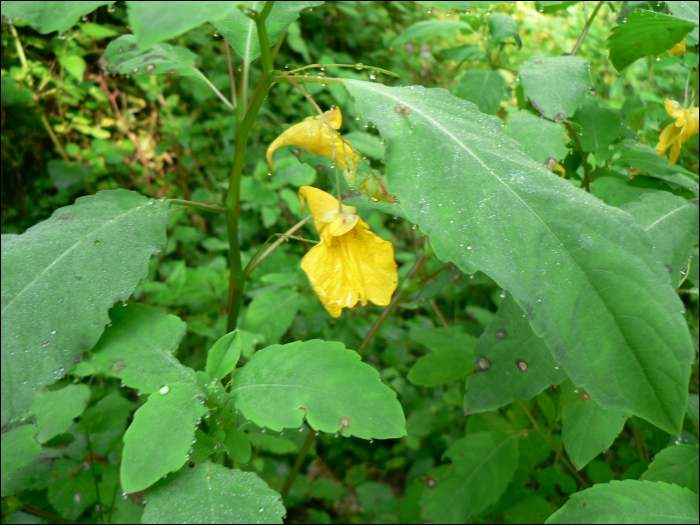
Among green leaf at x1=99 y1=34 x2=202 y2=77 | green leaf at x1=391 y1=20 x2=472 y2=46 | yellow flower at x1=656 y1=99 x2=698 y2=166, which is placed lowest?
green leaf at x1=99 y1=34 x2=202 y2=77

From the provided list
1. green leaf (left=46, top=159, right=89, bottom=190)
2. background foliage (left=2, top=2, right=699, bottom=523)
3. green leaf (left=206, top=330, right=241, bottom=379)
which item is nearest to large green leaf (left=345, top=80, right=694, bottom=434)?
background foliage (left=2, top=2, right=699, bottom=523)

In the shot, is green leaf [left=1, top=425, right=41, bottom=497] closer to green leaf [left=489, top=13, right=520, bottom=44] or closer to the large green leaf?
the large green leaf

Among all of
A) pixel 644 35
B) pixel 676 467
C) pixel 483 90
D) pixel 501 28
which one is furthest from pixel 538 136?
pixel 676 467

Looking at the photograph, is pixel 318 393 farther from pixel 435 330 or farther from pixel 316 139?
pixel 435 330

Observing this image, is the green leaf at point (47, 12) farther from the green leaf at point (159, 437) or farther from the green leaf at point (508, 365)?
the green leaf at point (508, 365)

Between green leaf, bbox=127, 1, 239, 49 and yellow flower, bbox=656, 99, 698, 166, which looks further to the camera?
yellow flower, bbox=656, 99, 698, 166

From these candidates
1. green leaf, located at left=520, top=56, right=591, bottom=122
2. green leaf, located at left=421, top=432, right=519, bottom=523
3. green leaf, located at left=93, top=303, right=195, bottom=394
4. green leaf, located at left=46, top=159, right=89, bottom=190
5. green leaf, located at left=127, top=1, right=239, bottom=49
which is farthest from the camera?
green leaf, located at left=46, top=159, right=89, bottom=190
